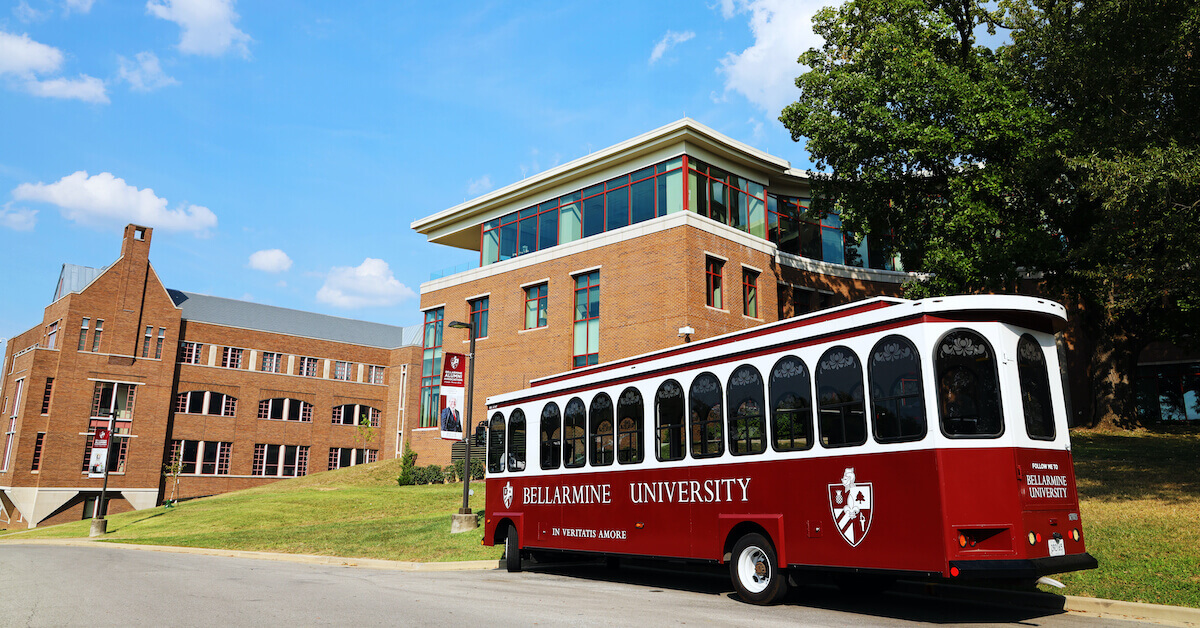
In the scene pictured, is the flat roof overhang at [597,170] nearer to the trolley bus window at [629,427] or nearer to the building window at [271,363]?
the trolley bus window at [629,427]

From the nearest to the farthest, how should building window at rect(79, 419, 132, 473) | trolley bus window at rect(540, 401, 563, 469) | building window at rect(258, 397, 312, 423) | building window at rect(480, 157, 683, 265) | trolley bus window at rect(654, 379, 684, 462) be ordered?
trolley bus window at rect(654, 379, 684, 462)
trolley bus window at rect(540, 401, 563, 469)
building window at rect(480, 157, 683, 265)
building window at rect(79, 419, 132, 473)
building window at rect(258, 397, 312, 423)

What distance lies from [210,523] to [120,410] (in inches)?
1207

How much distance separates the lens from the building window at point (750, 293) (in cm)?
3481

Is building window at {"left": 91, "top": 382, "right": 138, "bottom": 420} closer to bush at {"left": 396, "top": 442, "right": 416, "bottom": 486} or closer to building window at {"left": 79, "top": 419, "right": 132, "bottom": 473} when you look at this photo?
building window at {"left": 79, "top": 419, "right": 132, "bottom": 473}

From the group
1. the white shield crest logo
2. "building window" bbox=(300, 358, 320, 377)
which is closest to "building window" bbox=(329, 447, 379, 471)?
"building window" bbox=(300, 358, 320, 377)

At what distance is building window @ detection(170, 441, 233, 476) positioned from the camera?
5769cm

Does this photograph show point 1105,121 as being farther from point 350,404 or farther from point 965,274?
point 350,404

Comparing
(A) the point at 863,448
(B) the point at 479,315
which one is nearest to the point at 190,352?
(B) the point at 479,315

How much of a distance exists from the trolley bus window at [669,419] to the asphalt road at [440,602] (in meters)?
2.13

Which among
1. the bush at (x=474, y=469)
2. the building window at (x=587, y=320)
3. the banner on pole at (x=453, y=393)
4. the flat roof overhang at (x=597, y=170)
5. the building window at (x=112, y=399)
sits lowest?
the bush at (x=474, y=469)

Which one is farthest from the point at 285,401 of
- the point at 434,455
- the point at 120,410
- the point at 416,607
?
the point at 416,607

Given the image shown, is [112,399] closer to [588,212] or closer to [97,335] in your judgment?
[97,335]

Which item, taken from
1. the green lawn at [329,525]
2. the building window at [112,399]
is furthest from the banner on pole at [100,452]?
the building window at [112,399]

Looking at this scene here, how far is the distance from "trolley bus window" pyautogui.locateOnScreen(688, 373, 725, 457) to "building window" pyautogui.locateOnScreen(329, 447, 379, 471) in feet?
189
